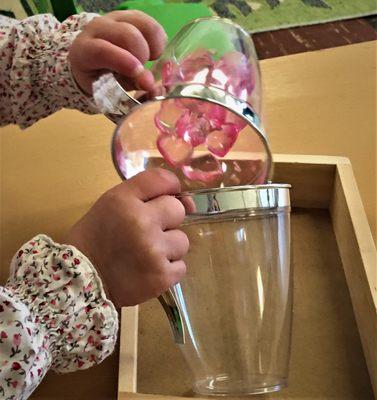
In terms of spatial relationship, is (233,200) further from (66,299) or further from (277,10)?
(277,10)

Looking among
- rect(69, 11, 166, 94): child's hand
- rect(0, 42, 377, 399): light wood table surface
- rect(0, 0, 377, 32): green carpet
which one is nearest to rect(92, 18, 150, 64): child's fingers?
rect(69, 11, 166, 94): child's hand

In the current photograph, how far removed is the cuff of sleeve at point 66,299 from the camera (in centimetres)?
32

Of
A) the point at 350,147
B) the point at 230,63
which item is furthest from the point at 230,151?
the point at 350,147

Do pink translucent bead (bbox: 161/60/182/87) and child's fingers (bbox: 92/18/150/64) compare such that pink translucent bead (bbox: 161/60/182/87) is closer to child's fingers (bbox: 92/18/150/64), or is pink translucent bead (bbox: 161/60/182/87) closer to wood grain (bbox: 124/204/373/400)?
child's fingers (bbox: 92/18/150/64)

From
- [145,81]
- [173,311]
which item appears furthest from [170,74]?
[173,311]

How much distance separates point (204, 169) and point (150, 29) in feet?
0.40

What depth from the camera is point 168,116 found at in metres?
0.34

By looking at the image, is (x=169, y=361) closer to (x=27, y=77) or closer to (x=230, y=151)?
(x=230, y=151)

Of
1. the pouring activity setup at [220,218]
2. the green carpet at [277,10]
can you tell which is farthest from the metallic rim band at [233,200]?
the green carpet at [277,10]

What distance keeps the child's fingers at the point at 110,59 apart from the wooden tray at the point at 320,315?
0.46ft

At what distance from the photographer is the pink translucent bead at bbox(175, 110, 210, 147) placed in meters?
0.34

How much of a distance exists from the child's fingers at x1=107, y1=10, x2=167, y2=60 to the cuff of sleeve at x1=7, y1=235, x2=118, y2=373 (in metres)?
0.18

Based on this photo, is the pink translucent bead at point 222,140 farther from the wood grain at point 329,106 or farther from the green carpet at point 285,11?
the green carpet at point 285,11

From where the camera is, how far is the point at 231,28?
41 centimetres
